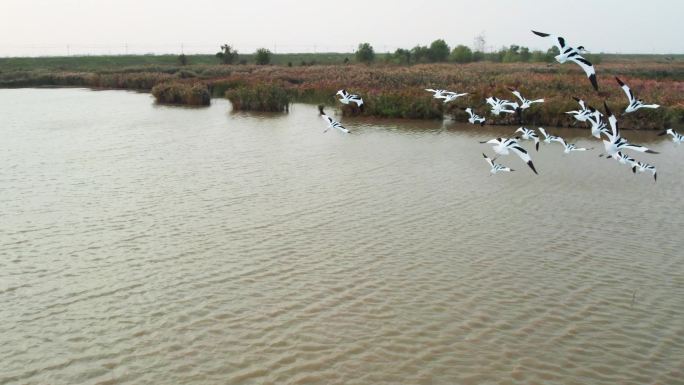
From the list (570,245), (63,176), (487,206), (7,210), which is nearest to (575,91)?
(487,206)

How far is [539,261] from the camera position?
25.1 feet

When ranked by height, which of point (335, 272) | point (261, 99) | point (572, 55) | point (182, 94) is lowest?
point (335, 272)

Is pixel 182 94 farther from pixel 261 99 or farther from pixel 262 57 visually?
pixel 262 57

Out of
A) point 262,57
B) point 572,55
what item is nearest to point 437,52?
point 262,57

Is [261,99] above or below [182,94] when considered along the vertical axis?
below

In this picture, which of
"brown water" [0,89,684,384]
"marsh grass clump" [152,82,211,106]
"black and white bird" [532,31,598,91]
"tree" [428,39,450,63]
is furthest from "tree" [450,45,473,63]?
"black and white bird" [532,31,598,91]

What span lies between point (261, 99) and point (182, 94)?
5.37m

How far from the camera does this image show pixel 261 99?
2625cm

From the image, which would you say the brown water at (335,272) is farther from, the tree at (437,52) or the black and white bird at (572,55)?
the tree at (437,52)

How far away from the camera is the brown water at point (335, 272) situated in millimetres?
5082

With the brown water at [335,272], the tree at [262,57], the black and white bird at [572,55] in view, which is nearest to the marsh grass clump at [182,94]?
the brown water at [335,272]

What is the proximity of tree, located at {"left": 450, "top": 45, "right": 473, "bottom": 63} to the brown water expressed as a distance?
62.7m

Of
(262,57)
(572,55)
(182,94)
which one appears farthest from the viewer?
(262,57)

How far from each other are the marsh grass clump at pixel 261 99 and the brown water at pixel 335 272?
12.2 m
